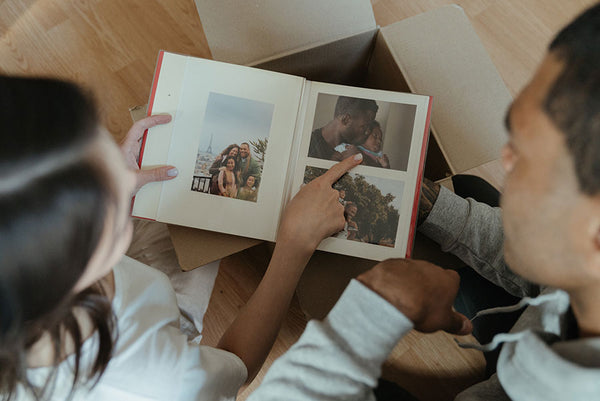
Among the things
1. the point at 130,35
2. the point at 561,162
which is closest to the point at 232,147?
the point at 561,162

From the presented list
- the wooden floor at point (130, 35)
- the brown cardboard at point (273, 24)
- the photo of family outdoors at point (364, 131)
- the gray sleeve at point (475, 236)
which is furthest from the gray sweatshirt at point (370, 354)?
the wooden floor at point (130, 35)

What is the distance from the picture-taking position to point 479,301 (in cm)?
66

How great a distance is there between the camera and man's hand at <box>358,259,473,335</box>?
0.43 metres

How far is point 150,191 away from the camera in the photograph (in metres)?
0.58

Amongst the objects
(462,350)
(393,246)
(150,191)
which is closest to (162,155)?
(150,191)

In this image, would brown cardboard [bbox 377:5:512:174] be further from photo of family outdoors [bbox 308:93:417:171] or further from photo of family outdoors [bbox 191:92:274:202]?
photo of family outdoors [bbox 191:92:274:202]

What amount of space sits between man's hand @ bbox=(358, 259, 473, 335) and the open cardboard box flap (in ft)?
0.66

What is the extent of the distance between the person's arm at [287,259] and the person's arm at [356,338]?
0.42 feet

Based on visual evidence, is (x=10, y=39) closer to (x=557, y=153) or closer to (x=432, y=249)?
(x=432, y=249)

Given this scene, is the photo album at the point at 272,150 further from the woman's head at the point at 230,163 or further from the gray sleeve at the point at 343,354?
the gray sleeve at the point at 343,354

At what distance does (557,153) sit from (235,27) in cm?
49

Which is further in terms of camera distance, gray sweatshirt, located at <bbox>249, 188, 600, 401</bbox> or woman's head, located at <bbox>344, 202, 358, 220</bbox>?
woman's head, located at <bbox>344, 202, 358, 220</bbox>

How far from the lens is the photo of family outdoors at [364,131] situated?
23.2 inches

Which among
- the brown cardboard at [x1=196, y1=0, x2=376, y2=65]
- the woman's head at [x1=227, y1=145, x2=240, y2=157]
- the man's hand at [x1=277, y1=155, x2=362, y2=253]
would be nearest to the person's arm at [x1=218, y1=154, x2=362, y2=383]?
the man's hand at [x1=277, y1=155, x2=362, y2=253]
